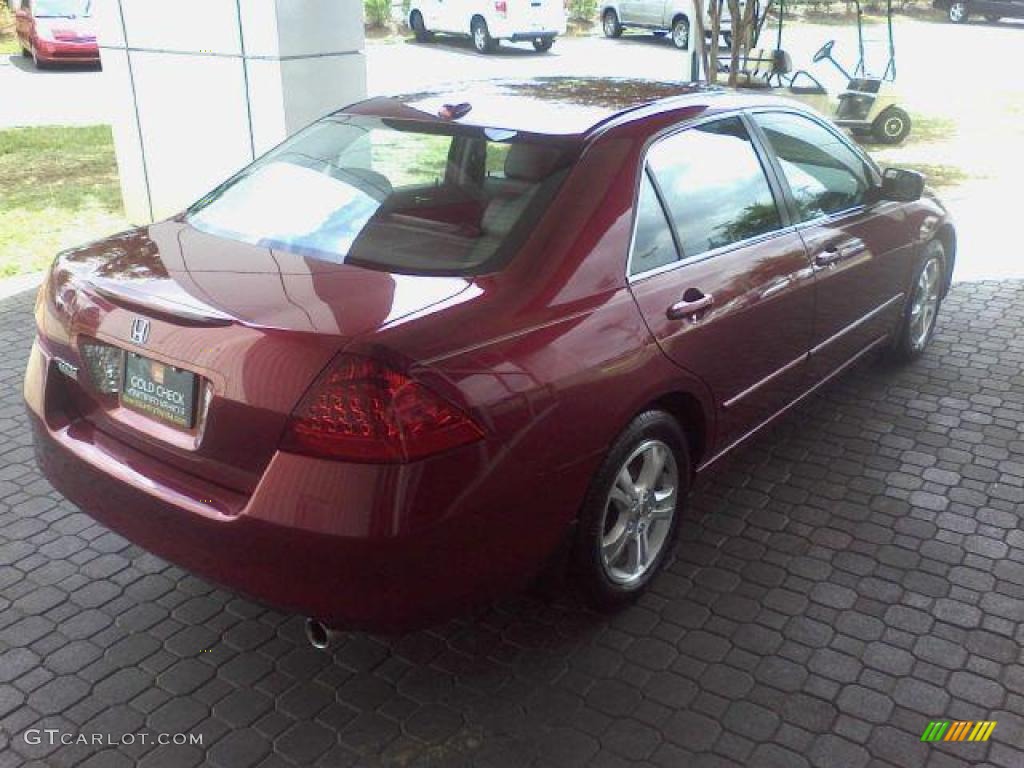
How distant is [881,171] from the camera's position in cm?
Result: 505

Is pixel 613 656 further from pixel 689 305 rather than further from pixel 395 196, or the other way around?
pixel 395 196

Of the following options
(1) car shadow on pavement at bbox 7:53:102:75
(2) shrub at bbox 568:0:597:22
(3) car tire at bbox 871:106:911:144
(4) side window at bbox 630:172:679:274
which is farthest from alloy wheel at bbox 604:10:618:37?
(4) side window at bbox 630:172:679:274

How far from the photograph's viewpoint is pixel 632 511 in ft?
10.8

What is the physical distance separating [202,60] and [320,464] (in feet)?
19.0

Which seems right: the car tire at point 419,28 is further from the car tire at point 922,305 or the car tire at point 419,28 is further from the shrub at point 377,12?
the car tire at point 922,305

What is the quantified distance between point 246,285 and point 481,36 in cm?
2269

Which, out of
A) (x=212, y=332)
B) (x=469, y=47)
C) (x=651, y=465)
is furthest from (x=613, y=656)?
(x=469, y=47)


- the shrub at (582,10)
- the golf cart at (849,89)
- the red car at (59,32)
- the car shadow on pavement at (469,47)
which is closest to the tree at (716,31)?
the golf cart at (849,89)

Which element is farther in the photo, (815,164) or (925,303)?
(925,303)


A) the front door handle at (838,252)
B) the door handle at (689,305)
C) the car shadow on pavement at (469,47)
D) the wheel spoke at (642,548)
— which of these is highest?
the door handle at (689,305)

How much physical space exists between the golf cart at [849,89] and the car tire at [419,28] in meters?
14.5

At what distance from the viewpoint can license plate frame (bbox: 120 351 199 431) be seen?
262 cm

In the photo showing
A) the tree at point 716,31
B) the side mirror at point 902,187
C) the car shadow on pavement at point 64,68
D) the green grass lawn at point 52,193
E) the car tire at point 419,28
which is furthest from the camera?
the car tire at point 419,28

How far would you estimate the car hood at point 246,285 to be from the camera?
2578 mm
